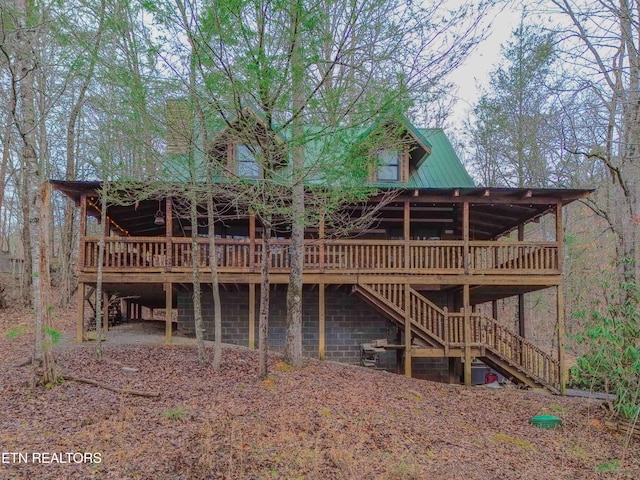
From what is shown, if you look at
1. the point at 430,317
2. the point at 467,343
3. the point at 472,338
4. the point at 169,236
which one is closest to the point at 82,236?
the point at 169,236

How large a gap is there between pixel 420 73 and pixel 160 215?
30.2ft

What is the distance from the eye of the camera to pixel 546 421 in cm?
791

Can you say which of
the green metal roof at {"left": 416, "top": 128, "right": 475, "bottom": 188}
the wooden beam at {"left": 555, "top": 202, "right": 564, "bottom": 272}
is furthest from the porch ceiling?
the green metal roof at {"left": 416, "top": 128, "right": 475, "bottom": 188}

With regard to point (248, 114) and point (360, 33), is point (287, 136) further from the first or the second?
point (360, 33)

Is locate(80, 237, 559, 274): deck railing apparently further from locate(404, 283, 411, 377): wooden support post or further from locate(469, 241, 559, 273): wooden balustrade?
locate(404, 283, 411, 377): wooden support post

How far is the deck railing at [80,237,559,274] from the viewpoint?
11.7 metres

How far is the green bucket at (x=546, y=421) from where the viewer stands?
7.90 m

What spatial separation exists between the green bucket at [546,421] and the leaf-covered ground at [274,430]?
0.18 metres

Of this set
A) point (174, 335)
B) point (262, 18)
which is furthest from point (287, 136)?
point (174, 335)

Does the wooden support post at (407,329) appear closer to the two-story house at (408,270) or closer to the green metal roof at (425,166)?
the two-story house at (408,270)

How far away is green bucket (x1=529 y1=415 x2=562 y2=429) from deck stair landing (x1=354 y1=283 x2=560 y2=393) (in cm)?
367

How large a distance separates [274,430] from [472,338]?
7710 mm

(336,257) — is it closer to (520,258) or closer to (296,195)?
(296,195)

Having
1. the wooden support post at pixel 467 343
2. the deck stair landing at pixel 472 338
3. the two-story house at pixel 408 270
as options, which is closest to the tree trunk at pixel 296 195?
the two-story house at pixel 408 270
